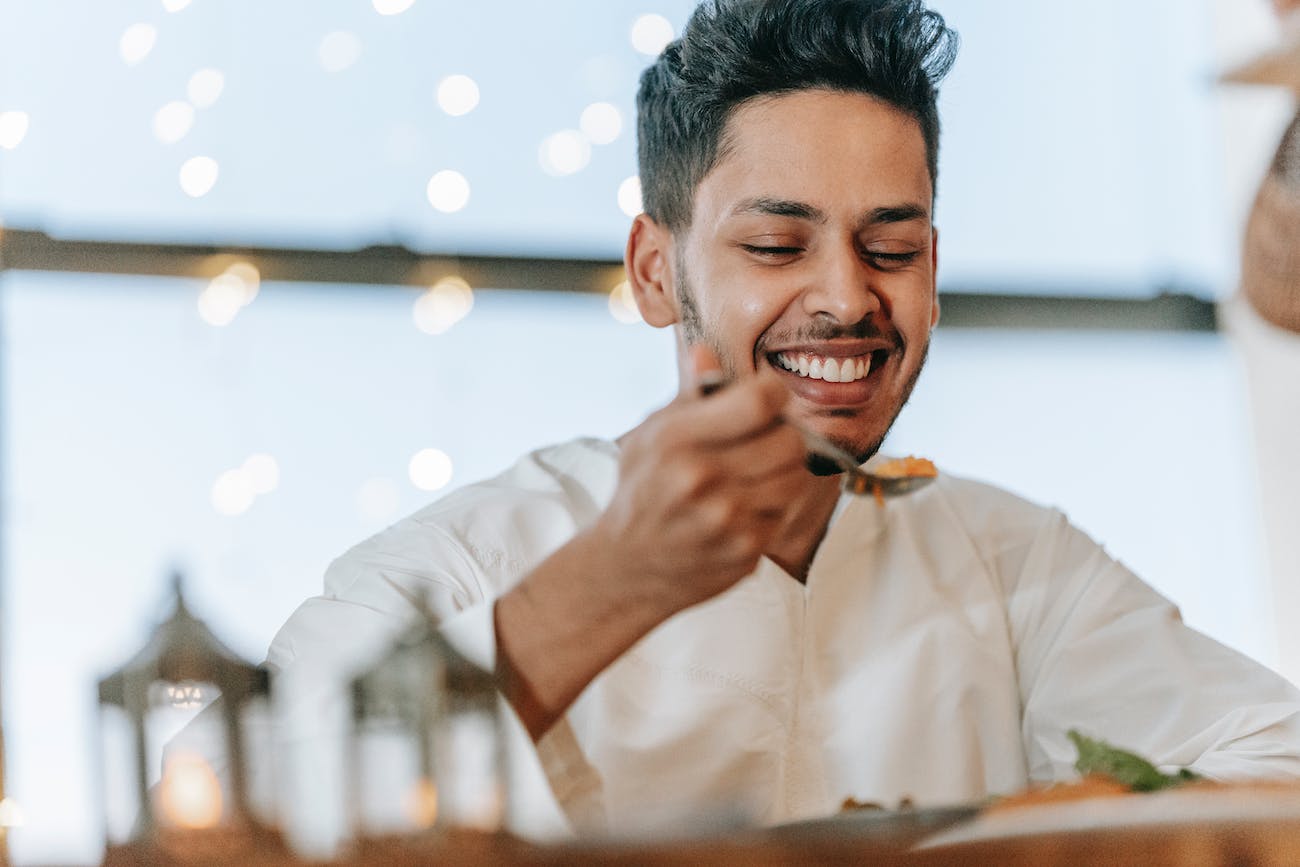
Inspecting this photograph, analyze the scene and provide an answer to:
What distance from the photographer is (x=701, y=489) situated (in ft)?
3.95

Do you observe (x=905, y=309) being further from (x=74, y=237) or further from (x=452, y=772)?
(x=74, y=237)

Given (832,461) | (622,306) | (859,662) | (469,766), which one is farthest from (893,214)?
(622,306)

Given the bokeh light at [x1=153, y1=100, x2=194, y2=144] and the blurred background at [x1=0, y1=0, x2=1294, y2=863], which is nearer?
the blurred background at [x1=0, y1=0, x2=1294, y2=863]

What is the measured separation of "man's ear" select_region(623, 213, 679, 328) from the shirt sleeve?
0.59 meters

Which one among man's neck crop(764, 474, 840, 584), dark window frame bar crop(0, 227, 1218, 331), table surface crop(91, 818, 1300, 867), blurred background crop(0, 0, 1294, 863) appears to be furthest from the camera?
dark window frame bar crop(0, 227, 1218, 331)

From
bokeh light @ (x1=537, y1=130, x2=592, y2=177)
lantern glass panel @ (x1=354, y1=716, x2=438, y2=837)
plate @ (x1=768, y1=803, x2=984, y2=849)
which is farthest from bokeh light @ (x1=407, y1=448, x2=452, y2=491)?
lantern glass panel @ (x1=354, y1=716, x2=438, y2=837)

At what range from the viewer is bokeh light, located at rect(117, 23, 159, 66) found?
2908 millimetres

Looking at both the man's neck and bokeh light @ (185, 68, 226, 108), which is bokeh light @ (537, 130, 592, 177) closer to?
bokeh light @ (185, 68, 226, 108)

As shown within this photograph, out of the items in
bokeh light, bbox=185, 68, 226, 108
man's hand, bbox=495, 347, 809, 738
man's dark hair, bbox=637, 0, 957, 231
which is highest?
bokeh light, bbox=185, 68, 226, 108

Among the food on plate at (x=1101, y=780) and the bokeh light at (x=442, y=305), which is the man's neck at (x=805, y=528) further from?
the bokeh light at (x=442, y=305)

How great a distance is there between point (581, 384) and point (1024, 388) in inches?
42.9

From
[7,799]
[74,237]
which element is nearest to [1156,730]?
[7,799]

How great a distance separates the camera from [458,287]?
3109 millimetres

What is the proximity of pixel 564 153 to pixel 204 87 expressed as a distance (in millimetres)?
784
